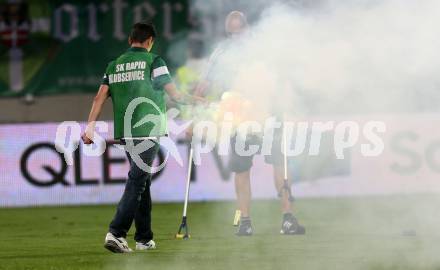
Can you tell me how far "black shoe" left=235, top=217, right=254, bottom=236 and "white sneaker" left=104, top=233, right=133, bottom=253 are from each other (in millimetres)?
2161

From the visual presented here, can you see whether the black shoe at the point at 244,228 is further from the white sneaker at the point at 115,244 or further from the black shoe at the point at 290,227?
the white sneaker at the point at 115,244

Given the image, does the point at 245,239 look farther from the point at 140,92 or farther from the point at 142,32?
the point at 142,32

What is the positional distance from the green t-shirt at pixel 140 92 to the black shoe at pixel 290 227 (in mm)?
2436

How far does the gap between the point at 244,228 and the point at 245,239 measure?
0.57m

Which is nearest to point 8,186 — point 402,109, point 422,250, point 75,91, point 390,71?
point 75,91

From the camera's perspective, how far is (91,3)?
24.2m

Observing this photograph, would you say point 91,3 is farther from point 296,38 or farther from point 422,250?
point 422,250

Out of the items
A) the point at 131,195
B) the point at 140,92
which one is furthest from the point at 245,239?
the point at 140,92

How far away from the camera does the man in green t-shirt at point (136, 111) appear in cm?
1255

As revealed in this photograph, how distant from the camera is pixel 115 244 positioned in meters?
12.5

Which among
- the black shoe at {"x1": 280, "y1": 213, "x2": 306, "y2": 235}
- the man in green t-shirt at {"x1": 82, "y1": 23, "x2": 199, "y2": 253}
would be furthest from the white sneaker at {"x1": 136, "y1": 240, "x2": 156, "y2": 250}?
the black shoe at {"x1": 280, "y1": 213, "x2": 306, "y2": 235}

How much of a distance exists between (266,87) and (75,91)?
394 inches

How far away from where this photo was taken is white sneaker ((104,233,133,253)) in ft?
40.9

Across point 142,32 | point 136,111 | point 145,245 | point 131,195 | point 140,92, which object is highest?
point 142,32
